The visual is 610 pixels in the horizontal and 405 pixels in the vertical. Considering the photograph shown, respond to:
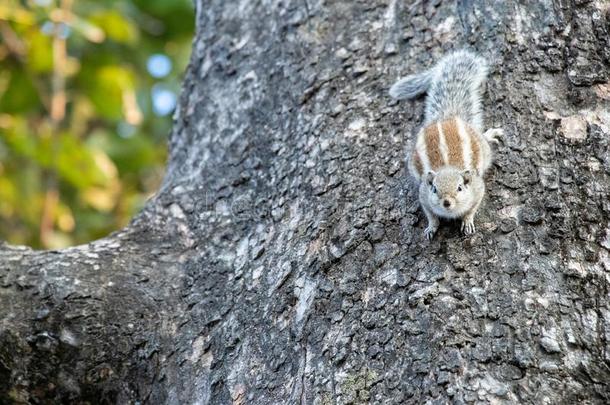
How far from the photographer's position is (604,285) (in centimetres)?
253

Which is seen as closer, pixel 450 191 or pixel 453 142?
pixel 450 191

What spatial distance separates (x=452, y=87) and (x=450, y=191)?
1.34ft

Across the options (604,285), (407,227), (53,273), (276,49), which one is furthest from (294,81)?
(604,285)

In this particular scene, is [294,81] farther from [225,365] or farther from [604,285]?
[604,285]

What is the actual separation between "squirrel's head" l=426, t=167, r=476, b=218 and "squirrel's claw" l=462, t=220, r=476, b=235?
0.25ft

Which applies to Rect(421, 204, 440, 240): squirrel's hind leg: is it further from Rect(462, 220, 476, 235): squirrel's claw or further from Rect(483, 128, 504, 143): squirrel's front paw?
Rect(483, 128, 504, 143): squirrel's front paw

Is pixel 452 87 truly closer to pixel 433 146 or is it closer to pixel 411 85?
pixel 411 85

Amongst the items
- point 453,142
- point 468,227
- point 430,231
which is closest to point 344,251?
point 430,231

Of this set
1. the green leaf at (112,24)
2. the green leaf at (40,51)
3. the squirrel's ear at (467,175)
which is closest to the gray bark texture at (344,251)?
the squirrel's ear at (467,175)

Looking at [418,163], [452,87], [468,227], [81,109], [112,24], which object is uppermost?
[112,24]

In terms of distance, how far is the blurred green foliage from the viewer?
483 centimetres

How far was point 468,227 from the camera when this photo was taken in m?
2.81

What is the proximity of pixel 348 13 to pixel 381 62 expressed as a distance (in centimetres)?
37

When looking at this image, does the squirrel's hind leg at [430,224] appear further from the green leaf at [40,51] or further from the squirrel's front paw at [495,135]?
the green leaf at [40,51]
